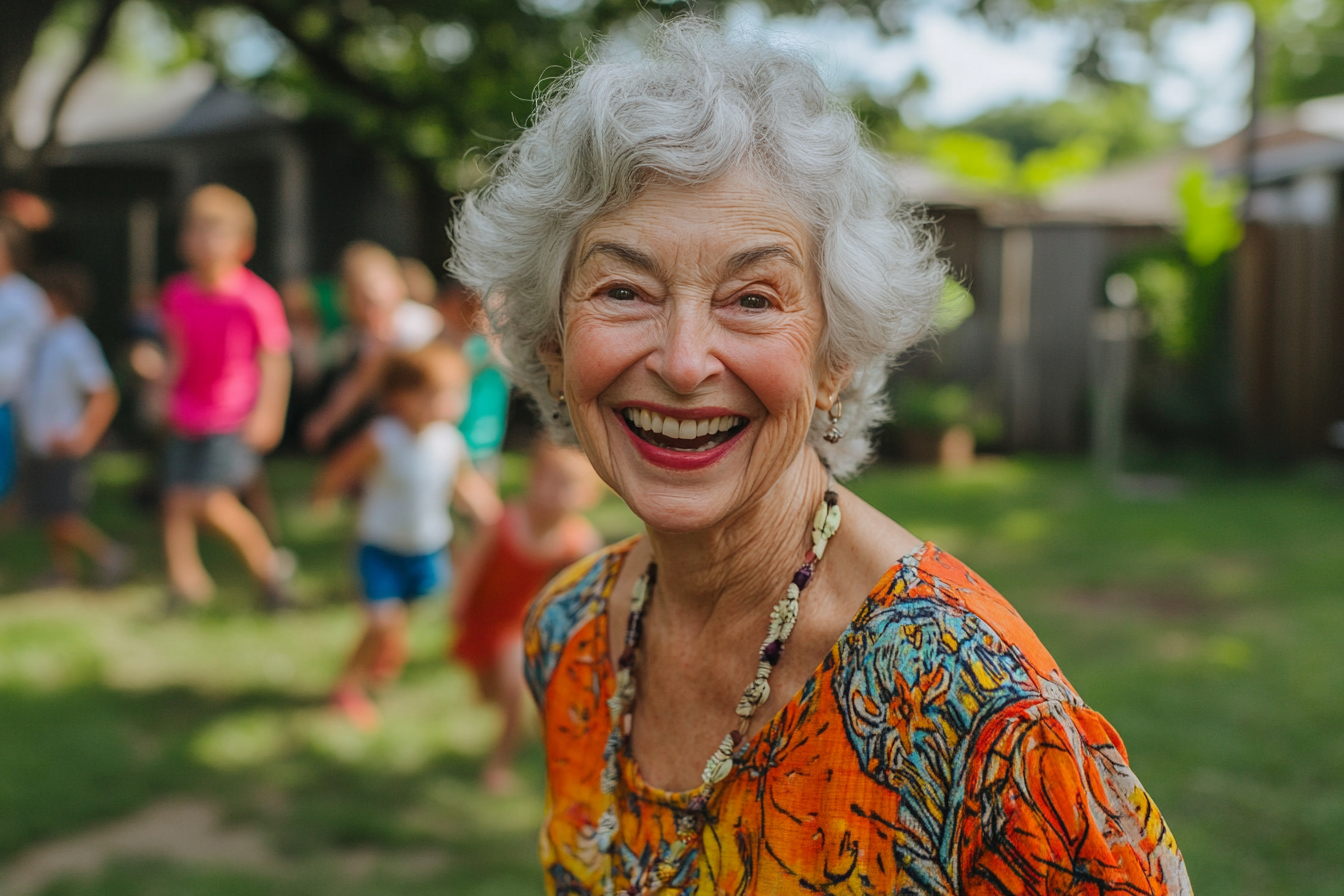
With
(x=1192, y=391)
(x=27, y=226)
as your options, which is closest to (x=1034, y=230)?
(x=1192, y=391)

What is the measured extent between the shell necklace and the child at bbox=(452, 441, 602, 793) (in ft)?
8.72

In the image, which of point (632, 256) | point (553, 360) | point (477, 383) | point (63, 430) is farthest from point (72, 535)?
point (632, 256)

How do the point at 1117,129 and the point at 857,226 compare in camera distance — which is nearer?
the point at 857,226

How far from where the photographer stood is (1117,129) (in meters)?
67.9

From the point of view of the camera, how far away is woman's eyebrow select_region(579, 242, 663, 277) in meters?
1.53

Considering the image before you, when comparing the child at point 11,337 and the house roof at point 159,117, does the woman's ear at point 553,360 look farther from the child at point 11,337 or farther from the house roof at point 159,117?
the house roof at point 159,117

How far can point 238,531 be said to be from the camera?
6.39 m

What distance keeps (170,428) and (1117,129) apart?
2751 inches

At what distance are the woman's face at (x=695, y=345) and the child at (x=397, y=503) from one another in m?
3.43

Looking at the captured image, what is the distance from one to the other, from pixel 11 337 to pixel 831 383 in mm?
6096

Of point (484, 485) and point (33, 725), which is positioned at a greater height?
point (484, 485)

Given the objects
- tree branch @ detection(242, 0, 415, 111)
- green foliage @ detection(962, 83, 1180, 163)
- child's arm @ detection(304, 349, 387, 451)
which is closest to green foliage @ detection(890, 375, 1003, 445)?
tree branch @ detection(242, 0, 415, 111)

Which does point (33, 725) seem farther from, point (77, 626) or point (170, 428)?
point (170, 428)

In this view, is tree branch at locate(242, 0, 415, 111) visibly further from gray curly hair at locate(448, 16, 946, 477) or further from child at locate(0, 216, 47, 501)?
gray curly hair at locate(448, 16, 946, 477)
